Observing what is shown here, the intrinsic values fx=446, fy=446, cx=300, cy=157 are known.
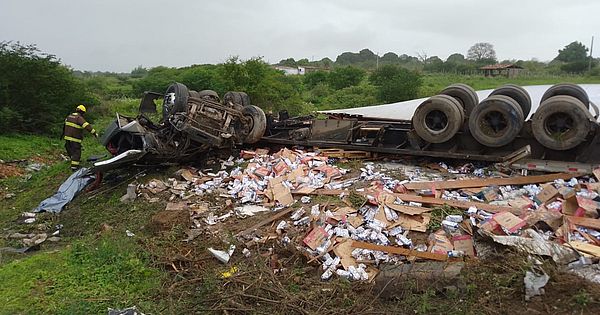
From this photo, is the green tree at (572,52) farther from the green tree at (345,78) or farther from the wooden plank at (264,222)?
the wooden plank at (264,222)

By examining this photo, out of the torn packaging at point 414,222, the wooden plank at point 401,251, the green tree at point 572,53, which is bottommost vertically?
the wooden plank at point 401,251

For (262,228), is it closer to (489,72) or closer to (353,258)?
(353,258)

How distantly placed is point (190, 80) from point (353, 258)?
68.2 ft

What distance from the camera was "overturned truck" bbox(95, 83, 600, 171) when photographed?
6176mm

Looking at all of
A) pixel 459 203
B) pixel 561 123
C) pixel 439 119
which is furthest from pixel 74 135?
pixel 561 123

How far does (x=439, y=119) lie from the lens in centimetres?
697

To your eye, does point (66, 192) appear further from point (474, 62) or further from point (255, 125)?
point (474, 62)

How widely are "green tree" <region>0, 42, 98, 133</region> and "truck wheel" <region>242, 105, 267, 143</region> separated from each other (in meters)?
9.34

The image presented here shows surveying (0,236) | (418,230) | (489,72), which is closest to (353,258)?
(418,230)

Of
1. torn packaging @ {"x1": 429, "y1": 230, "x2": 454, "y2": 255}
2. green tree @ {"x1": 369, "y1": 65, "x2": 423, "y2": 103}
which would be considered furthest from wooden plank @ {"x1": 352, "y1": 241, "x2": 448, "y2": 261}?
green tree @ {"x1": 369, "y1": 65, "x2": 423, "y2": 103}

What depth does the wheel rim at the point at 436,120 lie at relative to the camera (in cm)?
694

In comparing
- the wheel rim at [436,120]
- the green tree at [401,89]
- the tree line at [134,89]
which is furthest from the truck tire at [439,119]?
the green tree at [401,89]

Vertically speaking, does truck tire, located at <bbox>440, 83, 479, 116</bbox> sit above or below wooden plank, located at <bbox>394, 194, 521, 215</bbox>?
above

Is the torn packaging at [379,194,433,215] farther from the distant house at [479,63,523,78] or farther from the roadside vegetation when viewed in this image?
the distant house at [479,63,523,78]
